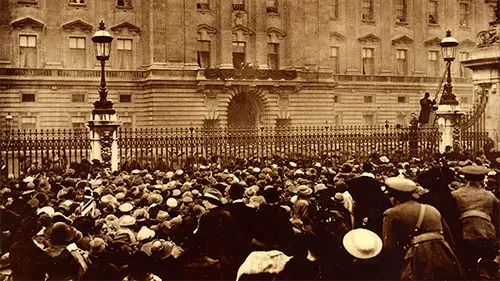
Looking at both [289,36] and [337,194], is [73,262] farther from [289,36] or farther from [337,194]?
[289,36]

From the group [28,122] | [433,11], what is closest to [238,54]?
[28,122]

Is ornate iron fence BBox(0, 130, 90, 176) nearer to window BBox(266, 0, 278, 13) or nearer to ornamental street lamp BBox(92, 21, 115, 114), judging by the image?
ornamental street lamp BBox(92, 21, 115, 114)

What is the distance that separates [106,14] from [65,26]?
112 inches

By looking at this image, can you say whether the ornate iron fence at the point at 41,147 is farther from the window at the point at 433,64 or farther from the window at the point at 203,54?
the window at the point at 433,64

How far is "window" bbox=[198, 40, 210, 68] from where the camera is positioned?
4206cm

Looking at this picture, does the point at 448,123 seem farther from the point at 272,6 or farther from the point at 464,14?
the point at 464,14

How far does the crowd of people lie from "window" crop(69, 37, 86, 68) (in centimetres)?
3213

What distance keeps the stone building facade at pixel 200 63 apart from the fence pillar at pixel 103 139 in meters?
21.3

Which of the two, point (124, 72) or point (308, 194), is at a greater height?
point (124, 72)

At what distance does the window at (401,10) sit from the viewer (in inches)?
2041

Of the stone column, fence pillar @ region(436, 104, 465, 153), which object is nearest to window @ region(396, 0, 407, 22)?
the stone column

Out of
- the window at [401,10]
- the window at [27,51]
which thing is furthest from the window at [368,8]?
the window at [27,51]

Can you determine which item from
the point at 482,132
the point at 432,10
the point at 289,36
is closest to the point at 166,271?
the point at 482,132

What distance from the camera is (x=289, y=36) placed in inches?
1754
